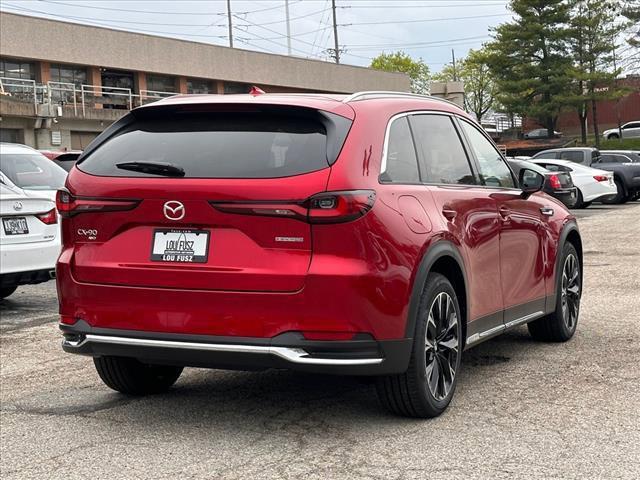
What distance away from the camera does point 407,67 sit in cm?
10506

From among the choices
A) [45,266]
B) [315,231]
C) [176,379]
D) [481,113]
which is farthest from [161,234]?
[481,113]

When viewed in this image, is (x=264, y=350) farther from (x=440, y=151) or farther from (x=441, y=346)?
(x=440, y=151)

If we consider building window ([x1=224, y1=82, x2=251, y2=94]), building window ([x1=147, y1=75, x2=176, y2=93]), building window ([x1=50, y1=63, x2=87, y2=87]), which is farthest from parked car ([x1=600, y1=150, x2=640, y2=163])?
building window ([x1=224, y1=82, x2=251, y2=94])

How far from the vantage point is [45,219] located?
9.74 m

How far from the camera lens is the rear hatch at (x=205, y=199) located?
4.47 metres

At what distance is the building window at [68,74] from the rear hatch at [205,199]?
5119cm

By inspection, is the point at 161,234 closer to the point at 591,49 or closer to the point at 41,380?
the point at 41,380

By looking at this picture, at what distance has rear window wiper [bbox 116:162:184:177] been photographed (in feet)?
15.5

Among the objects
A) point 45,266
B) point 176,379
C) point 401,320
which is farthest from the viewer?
point 45,266

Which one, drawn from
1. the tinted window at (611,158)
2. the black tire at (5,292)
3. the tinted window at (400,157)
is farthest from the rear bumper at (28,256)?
the tinted window at (611,158)

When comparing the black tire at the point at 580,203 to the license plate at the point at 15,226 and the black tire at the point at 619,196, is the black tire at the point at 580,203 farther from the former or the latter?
the license plate at the point at 15,226

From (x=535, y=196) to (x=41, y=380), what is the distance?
12.1 ft

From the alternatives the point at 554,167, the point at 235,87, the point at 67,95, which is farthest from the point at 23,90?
the point at 554,167

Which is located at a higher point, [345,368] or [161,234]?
[161,234]
